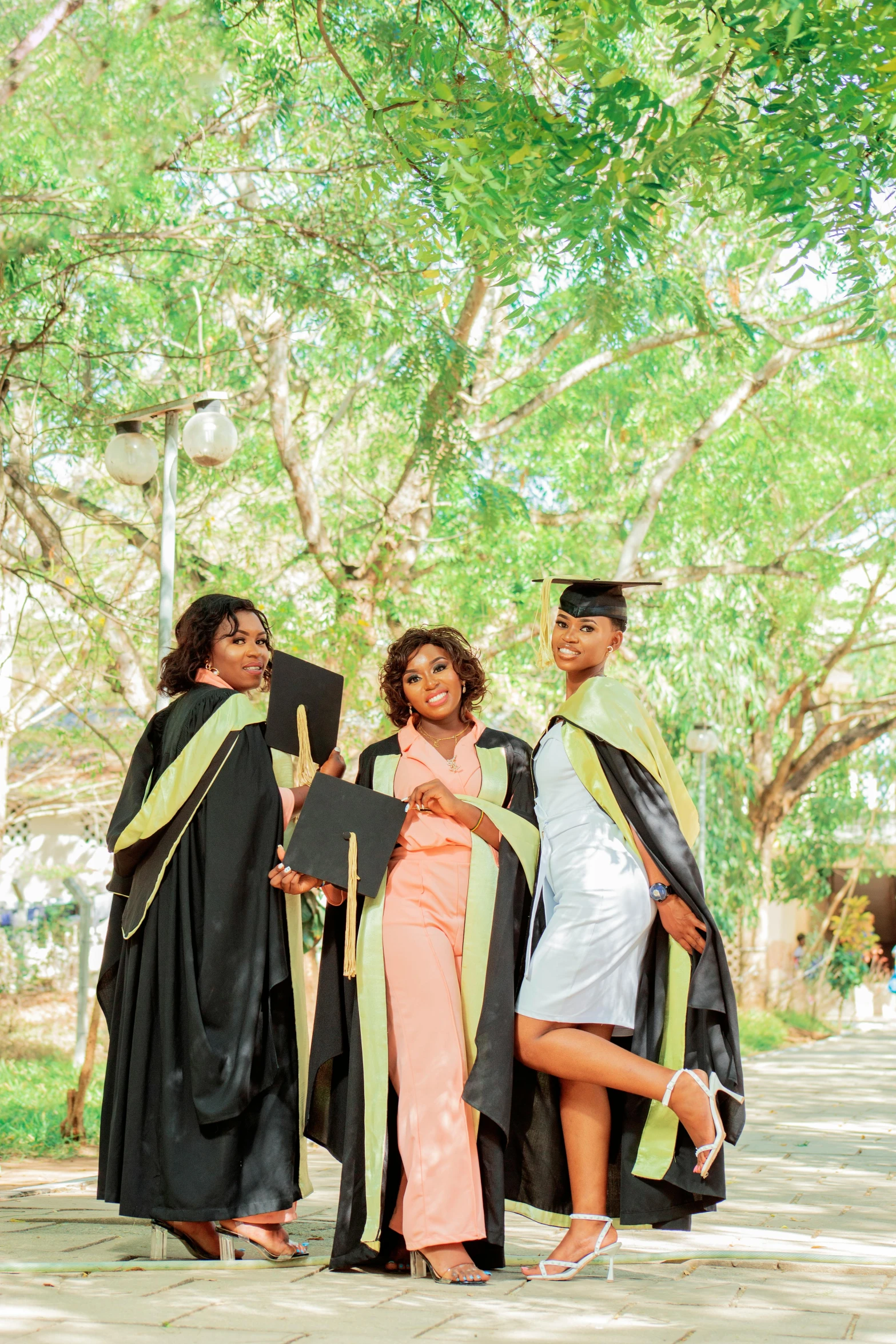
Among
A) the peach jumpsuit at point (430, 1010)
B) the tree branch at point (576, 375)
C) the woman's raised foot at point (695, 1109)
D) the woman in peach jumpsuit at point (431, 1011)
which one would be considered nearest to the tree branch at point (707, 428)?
the tree branch at point (576, 375)

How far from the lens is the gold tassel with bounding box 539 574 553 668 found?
181 inches

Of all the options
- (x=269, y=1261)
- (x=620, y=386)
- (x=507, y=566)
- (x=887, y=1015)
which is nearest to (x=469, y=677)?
(x=269, y=1261)

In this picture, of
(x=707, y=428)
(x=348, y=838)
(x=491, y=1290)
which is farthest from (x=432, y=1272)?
(x=707, y=428)

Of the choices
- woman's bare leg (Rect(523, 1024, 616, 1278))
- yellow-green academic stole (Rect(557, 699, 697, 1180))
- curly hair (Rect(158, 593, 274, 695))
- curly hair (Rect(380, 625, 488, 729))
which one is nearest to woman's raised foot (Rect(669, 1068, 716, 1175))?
yellow-green academic stole (Rect(557, 699, 697, 1180))

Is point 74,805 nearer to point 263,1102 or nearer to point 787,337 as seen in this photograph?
point 787,337

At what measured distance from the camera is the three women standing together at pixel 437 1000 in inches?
161

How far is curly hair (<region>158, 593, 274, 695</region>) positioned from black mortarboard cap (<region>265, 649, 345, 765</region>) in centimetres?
24

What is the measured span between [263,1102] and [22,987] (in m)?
10.7

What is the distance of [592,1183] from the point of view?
4148mm

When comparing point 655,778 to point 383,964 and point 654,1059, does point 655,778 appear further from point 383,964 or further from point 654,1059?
point 383,964

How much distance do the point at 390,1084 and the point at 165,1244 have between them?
89cm

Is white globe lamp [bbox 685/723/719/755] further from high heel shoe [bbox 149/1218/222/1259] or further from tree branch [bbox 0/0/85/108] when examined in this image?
high heel shoe [bbox 149/1218/222/1259]

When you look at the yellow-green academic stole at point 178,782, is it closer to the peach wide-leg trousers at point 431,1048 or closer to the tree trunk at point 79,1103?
the peach wide-leg trousers at point 431,1048

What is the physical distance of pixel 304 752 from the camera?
4453 millimetres
